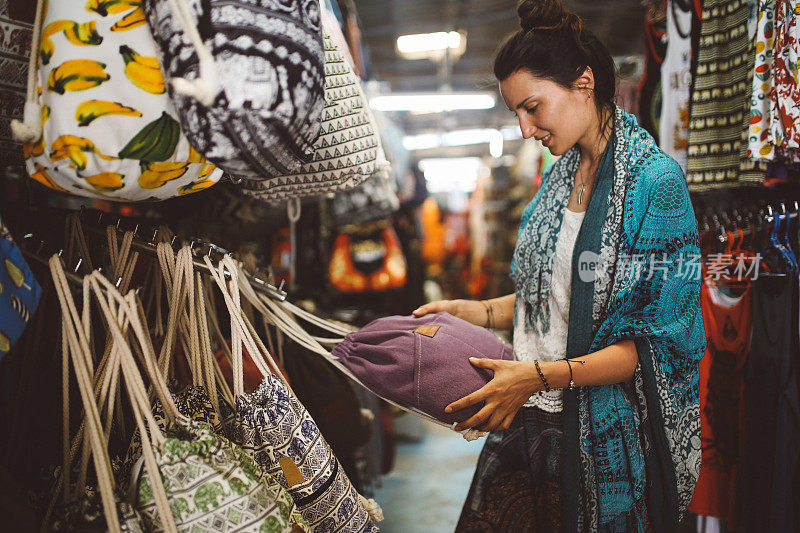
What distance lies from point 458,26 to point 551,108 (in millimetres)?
4872

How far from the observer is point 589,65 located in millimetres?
1141

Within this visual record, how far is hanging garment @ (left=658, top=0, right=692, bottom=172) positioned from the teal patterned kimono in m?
0.78

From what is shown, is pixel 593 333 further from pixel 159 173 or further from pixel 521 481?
pixel 159 173

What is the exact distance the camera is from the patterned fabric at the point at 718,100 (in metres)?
1.58

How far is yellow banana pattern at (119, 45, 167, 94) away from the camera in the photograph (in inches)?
27.3

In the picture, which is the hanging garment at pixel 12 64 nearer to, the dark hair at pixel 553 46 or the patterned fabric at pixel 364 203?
the dark hair at pixel 553 46

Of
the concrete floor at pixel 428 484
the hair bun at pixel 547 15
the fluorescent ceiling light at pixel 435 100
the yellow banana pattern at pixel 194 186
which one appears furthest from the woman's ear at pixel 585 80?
the fluorescent ceiling light at pixel 435 100

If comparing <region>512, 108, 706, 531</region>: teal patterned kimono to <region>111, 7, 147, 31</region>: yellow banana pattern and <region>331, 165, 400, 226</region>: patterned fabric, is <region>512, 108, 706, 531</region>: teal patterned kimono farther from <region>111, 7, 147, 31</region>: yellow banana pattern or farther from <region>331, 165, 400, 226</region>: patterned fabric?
<region>331, 165, 400, 226</region>: patterned fabric

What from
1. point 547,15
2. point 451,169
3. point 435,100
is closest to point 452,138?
point 451,169

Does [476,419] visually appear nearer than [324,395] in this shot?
Yes

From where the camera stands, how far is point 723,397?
1705mm

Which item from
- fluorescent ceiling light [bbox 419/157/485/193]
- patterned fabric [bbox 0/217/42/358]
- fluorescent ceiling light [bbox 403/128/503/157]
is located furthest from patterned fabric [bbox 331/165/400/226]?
fluorescent ceiling light [bbox 419/157/485/193]

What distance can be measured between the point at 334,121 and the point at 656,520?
43.3 inches

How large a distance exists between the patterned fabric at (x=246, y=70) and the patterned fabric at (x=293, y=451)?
39 centimetres
